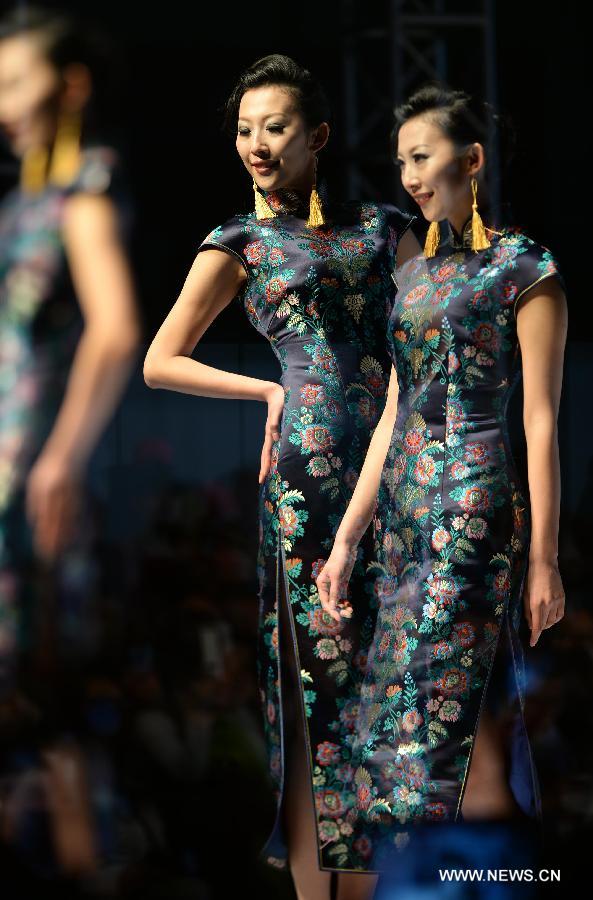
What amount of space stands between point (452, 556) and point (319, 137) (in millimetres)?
777

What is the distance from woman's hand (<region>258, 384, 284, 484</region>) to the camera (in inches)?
97.0

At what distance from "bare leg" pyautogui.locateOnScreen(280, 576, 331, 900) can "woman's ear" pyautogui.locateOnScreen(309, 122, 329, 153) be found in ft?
2.59

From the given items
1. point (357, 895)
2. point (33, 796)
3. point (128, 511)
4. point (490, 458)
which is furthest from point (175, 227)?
point (357, 895)

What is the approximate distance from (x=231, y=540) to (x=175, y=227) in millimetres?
691

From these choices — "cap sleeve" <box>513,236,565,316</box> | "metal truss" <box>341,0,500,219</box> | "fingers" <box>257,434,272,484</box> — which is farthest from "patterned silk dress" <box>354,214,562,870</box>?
"metal truss" <box>341,0,500,219</box>

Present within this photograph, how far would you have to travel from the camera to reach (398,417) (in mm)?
2412

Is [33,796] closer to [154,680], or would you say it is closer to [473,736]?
[154,680]

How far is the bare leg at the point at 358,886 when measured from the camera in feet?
8.14

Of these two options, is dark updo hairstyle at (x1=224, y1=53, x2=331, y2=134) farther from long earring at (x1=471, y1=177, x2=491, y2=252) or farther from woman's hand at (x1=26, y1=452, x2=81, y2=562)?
woman's hand at (x1=26, y1=452, x2=81, y2=562)

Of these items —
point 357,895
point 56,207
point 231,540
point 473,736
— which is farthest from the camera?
point 231,540

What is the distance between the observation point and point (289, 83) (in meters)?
2.57

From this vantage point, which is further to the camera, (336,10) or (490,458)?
(336,10)

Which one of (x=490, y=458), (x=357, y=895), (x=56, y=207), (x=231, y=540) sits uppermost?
(x=56, y=207)

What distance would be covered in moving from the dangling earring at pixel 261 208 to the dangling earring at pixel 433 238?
28 centimetres
